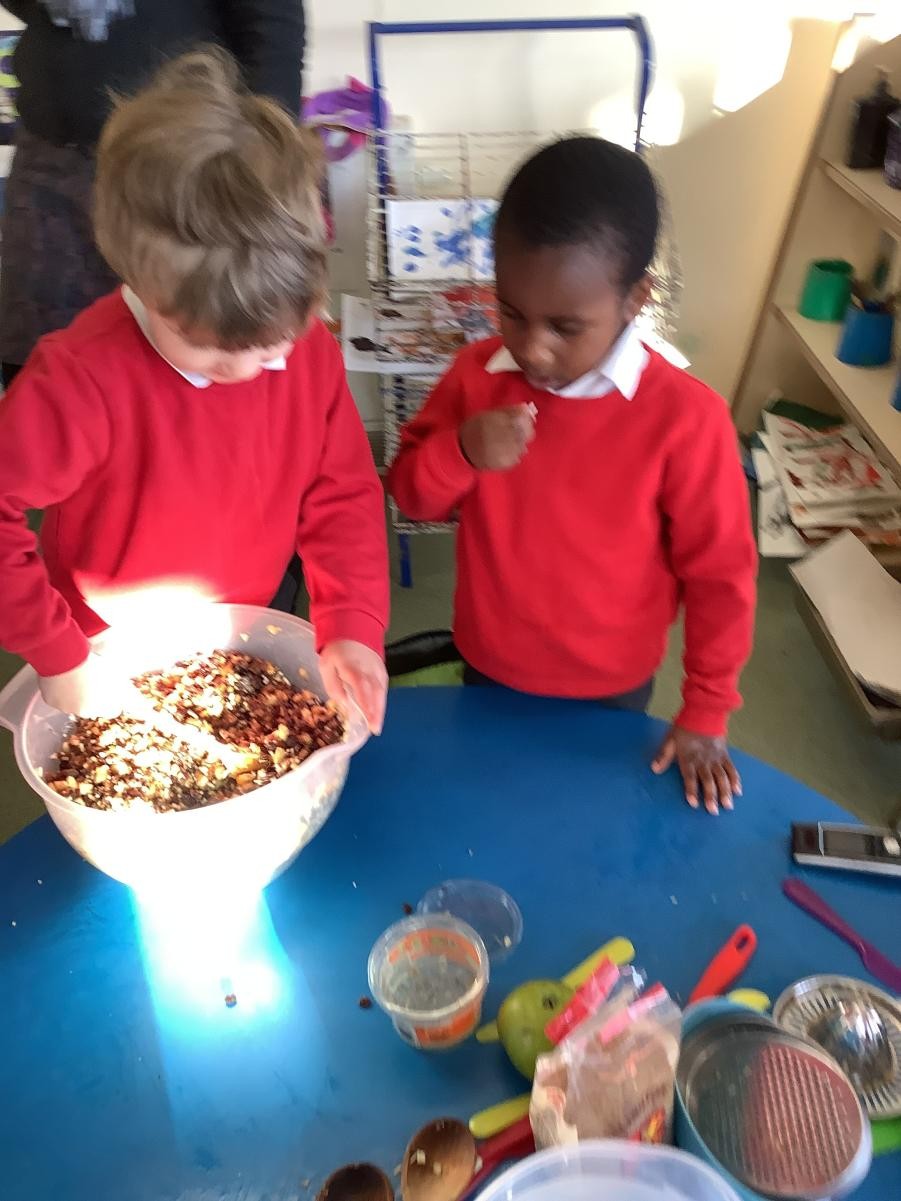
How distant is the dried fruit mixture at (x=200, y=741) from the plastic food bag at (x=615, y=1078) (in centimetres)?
33

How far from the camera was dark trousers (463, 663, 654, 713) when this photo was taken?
116 centimetres

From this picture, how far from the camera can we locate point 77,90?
1.15m

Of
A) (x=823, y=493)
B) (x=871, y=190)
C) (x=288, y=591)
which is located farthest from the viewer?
(x=823, y=493)

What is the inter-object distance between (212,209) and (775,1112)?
75 centimetres

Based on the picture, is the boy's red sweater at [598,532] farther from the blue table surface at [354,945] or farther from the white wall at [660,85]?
the white wall at [660,85]

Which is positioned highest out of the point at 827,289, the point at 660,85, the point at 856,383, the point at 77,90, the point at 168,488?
the point at 77,90

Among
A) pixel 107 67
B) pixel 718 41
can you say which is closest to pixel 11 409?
pixel 107 67

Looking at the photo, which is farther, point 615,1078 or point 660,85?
point 660,85

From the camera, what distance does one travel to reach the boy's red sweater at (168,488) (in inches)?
32.4

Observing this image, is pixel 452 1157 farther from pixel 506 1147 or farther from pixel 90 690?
pixel 90 690

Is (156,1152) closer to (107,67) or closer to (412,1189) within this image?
(412,1189)

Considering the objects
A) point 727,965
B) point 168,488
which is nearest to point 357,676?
point 168,488

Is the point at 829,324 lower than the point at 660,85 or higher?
lower

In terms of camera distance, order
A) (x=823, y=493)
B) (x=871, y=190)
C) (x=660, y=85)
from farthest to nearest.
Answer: (x=823, y=493)
(x=660, y=85)
(x=871, y=190)
